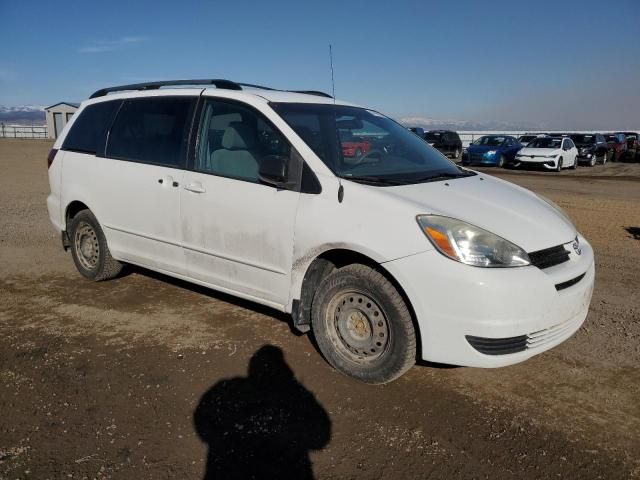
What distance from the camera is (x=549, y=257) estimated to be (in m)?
3.35

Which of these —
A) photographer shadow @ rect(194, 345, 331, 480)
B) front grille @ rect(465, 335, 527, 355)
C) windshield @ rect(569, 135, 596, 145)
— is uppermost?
windshield @ rect(569, 135, 596, 145)

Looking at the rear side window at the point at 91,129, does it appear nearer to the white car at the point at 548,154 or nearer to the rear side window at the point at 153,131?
the rear side window at the point at 153,131

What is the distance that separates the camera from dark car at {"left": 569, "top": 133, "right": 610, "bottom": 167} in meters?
28.0

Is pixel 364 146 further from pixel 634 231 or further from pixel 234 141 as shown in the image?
pixel 634 231

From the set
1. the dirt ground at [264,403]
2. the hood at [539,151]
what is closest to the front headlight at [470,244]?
the dirt ground at [264,403]

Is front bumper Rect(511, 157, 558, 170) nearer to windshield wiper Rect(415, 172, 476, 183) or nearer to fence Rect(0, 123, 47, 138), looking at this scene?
windshield wiper Rect(415, 172, 476, 183)

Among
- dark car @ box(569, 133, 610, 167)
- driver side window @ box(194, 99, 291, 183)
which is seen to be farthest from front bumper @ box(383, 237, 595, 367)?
dark car @ box(569, 133, 610, 167)

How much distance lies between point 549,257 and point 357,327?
1268mm

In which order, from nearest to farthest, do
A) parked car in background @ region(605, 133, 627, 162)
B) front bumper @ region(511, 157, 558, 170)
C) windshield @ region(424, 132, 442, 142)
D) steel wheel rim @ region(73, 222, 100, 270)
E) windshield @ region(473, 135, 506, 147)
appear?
steel wheel rim @ region(73, 222, 100, 270) < front bumper @ region(511, 157, 558, 170) < windshield @ region(473, 135, 506, 147) < windshield @ region(424, 132, 442, 142) < parked car in background @ region(605, 133, 627, 162)

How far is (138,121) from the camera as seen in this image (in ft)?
16.1

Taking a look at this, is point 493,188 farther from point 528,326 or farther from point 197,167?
point 197,167

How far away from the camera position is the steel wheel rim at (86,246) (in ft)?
17.7

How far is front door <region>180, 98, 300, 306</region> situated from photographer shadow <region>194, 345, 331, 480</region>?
662mm

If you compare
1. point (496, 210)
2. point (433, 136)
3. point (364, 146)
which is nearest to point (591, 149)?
point (433, 136)
